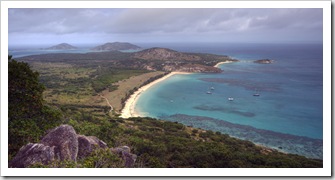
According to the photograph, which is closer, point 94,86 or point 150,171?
point 150,171

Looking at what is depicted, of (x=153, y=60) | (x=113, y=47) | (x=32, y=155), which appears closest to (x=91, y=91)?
(x=32, y=155)

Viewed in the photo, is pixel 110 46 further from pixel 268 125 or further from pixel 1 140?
pixel 1 140

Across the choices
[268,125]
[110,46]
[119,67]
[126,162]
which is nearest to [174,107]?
[268,125]

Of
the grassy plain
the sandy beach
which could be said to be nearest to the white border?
the grassy plain

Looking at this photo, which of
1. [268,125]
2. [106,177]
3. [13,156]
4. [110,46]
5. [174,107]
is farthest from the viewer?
[110,46]

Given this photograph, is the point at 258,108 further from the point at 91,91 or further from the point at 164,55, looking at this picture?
the point at 164,55

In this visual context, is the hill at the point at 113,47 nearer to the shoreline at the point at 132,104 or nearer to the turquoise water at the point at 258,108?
the shoreline at the point at 132,104
